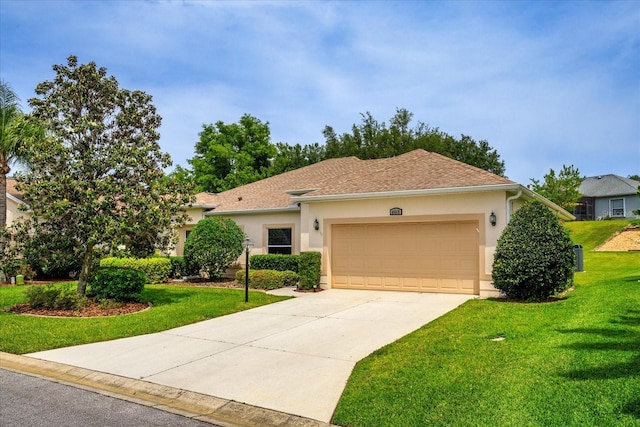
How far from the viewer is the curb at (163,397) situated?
471 cm

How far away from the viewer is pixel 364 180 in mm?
15695

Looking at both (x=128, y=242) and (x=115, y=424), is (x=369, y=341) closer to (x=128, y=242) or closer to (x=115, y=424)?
(x=115, y=424)

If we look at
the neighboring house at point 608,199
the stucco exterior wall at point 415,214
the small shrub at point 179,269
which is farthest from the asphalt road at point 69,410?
the neighboring house at point 608,199

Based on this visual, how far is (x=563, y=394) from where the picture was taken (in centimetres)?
455

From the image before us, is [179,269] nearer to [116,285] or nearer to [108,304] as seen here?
[116,285]

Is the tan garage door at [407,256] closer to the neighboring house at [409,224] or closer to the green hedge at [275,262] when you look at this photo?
the neighboring house at [409,224]

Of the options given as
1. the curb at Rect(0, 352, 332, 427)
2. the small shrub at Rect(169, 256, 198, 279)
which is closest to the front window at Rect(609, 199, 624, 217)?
the small shrub at Rect(169, 256, 198, 279)

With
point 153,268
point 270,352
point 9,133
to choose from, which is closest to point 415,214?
point 270,352

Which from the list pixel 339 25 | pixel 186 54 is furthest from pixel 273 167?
pixel 339 25

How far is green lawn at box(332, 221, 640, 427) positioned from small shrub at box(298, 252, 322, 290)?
627cm

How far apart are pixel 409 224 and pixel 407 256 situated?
99 centimetres

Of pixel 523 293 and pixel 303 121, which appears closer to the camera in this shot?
pixel 523 293

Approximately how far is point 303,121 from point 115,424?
81.2 ft

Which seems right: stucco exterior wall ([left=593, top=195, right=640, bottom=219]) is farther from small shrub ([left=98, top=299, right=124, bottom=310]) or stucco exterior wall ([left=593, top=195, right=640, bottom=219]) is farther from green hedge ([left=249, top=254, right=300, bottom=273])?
small shrub ([left=98, top=299, right=124, bottom=310])
